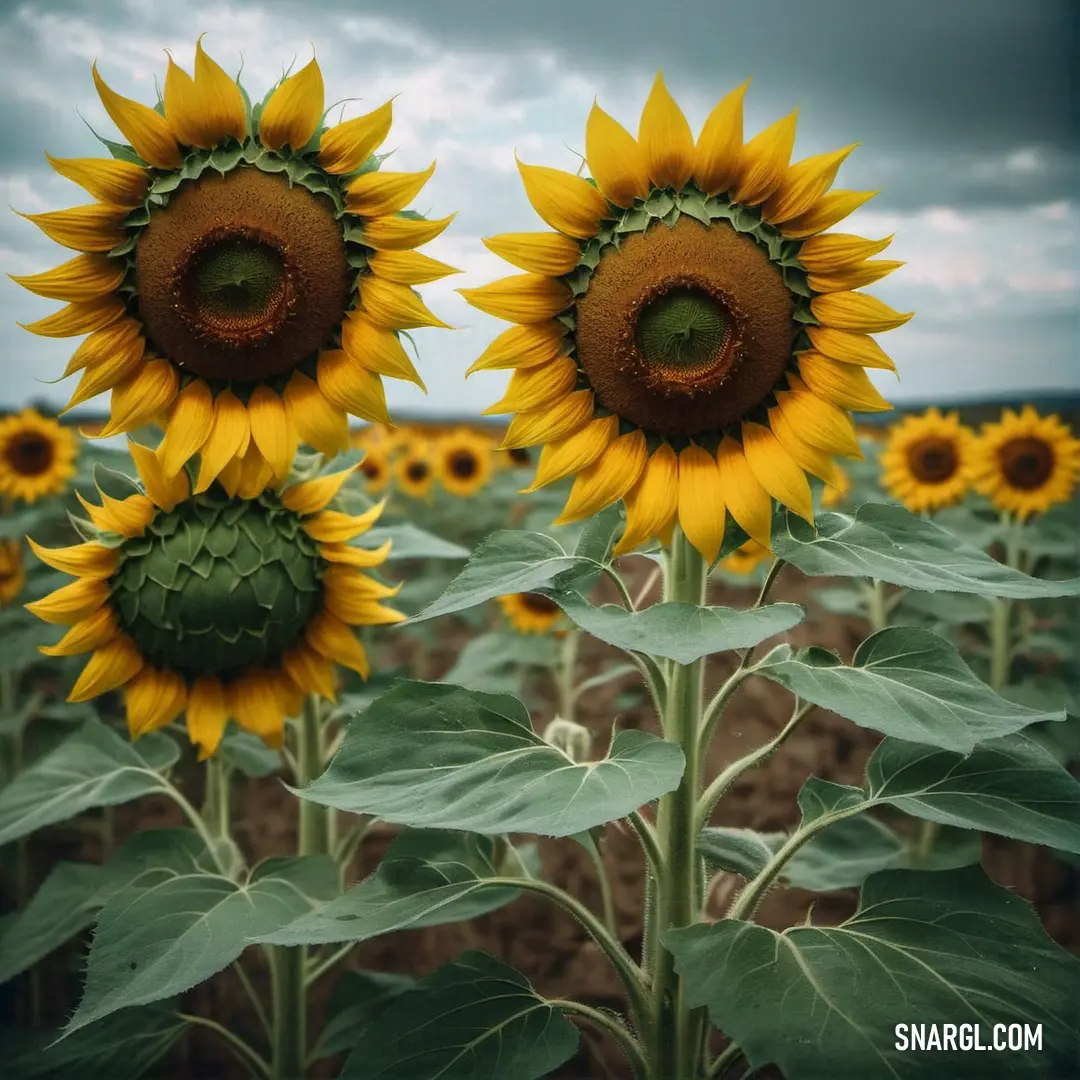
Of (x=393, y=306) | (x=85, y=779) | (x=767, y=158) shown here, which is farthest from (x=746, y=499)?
(x=85, y=779)

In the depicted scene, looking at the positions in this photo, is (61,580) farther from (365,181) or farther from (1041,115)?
(1041,115)

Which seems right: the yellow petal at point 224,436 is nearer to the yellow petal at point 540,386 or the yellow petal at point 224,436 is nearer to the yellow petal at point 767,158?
the yellow petal at point 540,386

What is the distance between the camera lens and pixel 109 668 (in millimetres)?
1437

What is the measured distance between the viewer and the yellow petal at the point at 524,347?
3.92 feet

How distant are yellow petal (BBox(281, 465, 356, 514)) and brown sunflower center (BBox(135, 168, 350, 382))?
8.0 inches

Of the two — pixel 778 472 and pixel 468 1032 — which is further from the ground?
pixel 778 472

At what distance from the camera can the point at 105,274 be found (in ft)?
4.18

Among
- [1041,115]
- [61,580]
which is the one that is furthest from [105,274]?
[1041,115]

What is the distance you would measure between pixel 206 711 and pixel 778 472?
33.2 inches

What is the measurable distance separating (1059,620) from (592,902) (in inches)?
60.2

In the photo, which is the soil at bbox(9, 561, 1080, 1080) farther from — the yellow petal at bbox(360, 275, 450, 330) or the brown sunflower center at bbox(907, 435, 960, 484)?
the yellow petal at bbox(360, 275, 450, 330)

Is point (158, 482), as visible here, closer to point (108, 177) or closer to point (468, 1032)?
point (108, 177)

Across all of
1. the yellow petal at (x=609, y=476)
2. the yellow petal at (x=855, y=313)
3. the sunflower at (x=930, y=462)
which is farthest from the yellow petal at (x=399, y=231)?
the sunflower at (x=930, y=462)

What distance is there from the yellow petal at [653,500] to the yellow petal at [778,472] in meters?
0.09
